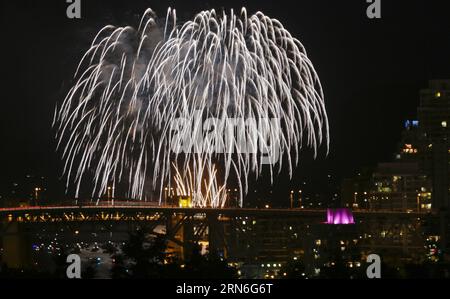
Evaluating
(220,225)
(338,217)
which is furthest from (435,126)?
(220,225)

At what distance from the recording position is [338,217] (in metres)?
88.1

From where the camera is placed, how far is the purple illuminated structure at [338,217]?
86.8 metres

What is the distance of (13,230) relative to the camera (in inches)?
3098

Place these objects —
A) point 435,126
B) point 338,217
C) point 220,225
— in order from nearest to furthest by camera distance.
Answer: point 338,217 < point 220,225 < point 435,126

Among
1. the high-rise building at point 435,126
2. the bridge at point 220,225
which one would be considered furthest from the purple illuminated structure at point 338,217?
the high-rise building at point 435,126

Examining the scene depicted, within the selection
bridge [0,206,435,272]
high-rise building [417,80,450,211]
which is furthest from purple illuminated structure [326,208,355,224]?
high-rise building [417,80,450,211]

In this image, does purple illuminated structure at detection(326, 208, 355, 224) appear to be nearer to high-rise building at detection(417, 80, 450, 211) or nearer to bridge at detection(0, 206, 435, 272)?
bridge at detection(0, 206, 435, 272)

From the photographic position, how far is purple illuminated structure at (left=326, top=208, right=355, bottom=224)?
8675 centimetres

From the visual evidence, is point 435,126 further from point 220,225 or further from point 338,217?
point 220,225

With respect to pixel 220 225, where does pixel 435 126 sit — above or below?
above

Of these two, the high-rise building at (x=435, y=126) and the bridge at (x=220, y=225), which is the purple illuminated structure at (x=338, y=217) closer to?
the bridge at (x=220, y=225)

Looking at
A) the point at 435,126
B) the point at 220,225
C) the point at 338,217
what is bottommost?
the point at 220,225

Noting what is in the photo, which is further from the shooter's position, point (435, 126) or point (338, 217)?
point (435, 126)
